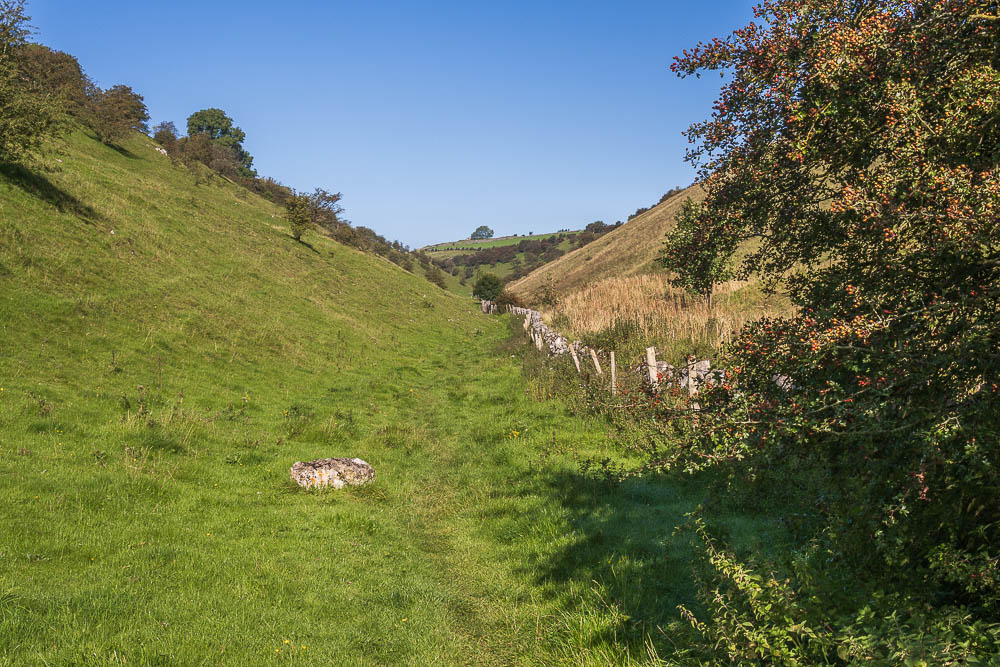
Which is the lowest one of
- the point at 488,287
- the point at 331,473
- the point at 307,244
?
the point at 331,473

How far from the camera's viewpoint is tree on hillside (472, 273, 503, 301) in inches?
3115

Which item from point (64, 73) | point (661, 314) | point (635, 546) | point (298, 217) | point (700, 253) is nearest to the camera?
point (700, 253)

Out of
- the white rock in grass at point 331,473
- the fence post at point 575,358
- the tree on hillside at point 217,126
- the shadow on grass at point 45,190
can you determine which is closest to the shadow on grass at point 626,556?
the white rock in grass at point 331,473

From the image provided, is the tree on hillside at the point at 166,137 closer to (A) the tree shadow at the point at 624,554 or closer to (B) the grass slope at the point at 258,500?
(B) the grass slope at the point at 258,500

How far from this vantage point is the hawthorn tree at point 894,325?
3367mm

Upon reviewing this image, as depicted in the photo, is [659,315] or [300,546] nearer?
[300,546]

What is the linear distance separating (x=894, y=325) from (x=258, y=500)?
960cm

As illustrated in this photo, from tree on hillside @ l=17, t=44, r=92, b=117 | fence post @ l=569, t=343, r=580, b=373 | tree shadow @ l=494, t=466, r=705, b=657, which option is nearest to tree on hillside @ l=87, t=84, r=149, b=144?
tree on hillside @ l=17, t=44, r=92, b=117

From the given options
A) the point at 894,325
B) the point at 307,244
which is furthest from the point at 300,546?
the point at 307,244

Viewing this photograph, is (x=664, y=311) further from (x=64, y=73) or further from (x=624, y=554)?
(x=64, y=73)

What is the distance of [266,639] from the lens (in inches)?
228

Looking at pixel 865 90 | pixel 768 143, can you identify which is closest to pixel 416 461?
pixel 768 143

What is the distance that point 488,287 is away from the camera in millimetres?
80750

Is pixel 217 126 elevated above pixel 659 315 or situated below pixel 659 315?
above
